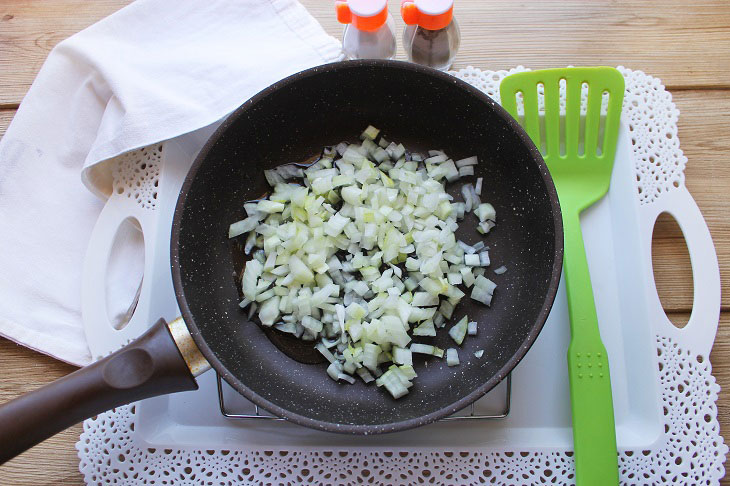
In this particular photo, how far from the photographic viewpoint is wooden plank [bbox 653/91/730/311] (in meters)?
1.11

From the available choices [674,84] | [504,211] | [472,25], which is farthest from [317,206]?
[674,84]

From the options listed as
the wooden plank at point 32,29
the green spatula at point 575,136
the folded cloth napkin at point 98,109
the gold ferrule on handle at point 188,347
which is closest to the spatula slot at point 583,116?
the green spatula at point 575,136

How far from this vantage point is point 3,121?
1.21 m

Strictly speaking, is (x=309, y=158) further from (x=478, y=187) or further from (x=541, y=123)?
(x=541, y=123)

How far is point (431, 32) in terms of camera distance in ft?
3.55

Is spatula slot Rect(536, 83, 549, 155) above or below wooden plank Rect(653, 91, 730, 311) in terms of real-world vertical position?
above

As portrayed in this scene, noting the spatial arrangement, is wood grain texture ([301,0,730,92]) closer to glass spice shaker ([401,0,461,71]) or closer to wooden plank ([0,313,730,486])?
glass spice shaker ([401,0,461,71])

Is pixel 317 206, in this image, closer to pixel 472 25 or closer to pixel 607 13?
pixel 472 25

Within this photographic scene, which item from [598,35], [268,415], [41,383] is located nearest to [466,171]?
[598,35]

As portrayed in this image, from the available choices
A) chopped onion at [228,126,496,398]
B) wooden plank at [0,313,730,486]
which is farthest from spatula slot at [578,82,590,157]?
wooden plank at [0,313,730,486]

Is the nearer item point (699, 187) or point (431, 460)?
point (431, 460)

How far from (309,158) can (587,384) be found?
2.04 feet

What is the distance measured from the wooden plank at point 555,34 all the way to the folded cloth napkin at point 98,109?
0.38 feet

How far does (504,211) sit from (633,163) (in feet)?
0.80
